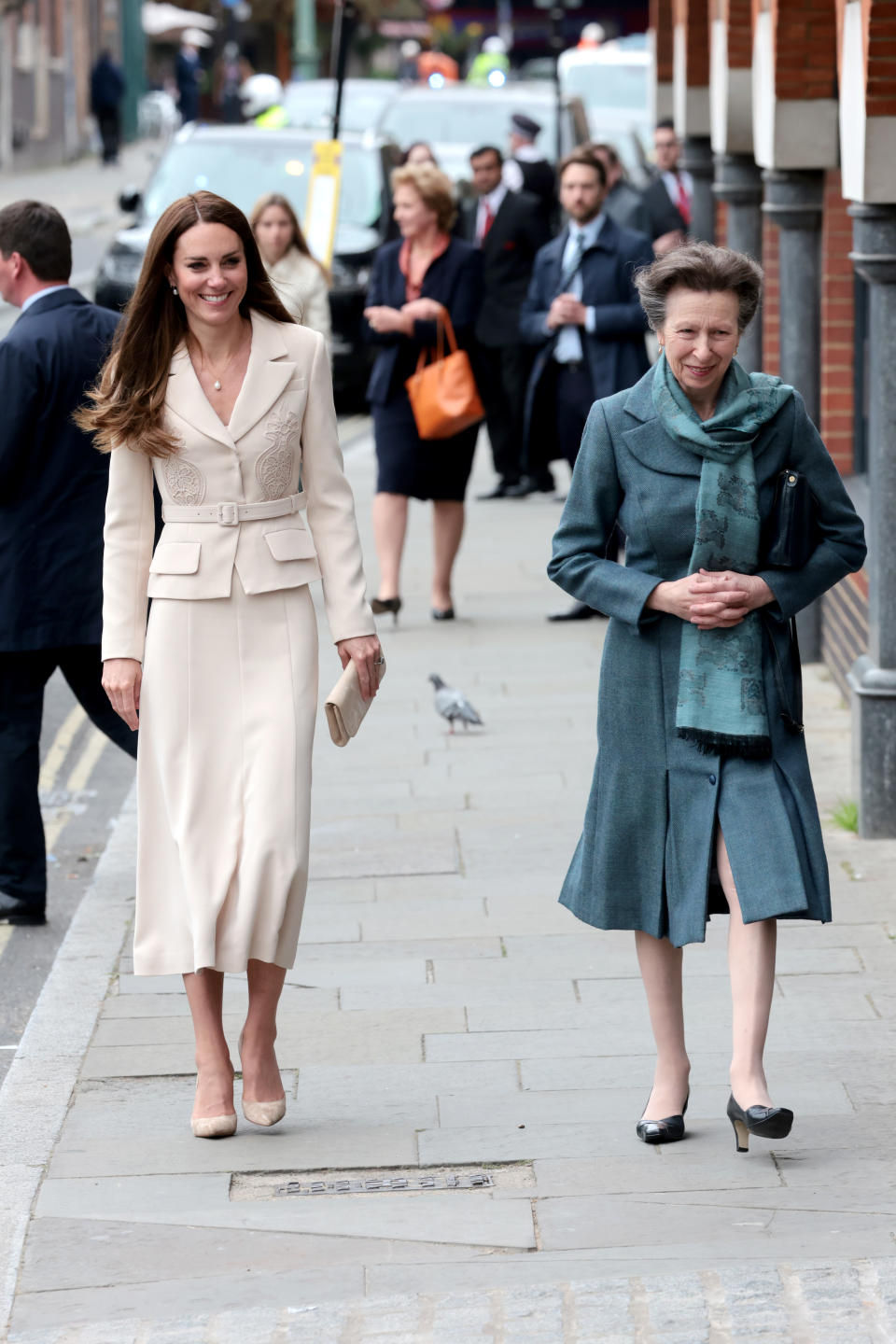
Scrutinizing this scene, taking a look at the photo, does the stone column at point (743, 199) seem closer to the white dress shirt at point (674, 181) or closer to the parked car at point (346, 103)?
the white dress shirt at point (674, 181)

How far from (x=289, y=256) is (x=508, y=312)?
3.34 m

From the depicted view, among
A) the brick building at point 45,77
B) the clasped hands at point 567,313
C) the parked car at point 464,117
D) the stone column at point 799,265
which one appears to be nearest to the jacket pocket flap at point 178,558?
the stone column at point 799,265

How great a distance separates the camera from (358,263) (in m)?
18.1

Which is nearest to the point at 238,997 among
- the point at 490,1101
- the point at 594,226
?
the point at 490,1101

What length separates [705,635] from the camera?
4.46 metres

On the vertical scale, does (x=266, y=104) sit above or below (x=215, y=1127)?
above

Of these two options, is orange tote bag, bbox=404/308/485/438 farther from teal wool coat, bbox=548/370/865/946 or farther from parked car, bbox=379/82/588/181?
parked car, bbox=379/82/588/181

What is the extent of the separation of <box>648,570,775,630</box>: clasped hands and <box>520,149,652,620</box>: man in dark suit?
557 centimetres

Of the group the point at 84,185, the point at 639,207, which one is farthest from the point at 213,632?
the point at 84,185

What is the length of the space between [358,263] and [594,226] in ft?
26.4

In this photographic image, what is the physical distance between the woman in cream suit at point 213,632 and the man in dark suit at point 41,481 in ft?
5.66

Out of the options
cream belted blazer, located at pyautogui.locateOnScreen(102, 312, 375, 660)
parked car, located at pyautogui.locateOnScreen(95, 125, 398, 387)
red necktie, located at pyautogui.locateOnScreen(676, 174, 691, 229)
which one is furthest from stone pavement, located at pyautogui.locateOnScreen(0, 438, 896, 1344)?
parked car, located at pyautogui.locateOnScreen(95, 125, 398, 387)

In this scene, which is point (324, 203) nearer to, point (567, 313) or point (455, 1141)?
point (567, 313)

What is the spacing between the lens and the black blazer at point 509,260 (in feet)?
44.0
